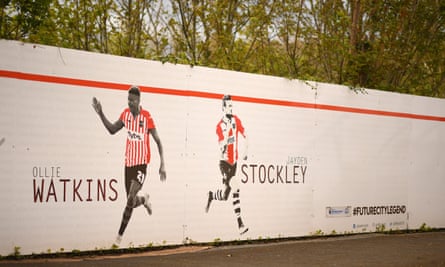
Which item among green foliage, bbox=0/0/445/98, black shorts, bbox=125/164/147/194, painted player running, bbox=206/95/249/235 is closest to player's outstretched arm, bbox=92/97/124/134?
black shorts, bbox=125/164/147/194

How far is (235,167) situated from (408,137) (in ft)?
15.4

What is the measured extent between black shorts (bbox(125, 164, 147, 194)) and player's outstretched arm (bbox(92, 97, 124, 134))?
561mm

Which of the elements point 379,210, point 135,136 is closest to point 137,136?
point 135,136

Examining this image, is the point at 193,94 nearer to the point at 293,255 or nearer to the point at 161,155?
the point at 161,155

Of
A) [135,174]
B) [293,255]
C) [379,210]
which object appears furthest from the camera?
[379,210]

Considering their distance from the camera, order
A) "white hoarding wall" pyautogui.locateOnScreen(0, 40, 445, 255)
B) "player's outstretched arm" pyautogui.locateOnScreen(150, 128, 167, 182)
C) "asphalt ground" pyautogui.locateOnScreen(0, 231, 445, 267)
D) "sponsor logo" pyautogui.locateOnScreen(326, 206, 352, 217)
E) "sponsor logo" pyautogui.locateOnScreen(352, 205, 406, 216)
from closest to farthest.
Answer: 1. "white hoarding wall" pyautogui.locateOnScreen(0, 40, 445, 255)
2. "asphalt ground" pyautogui.locateOnScreen(0, 231, 445, 267)
3. "player's outstretched arm" pyautogui.locateOnScreen(150, 128, 167, 182)
4. "sponsor logo" pyautogui.locateOnScreen(326, 206, 352, 217)
5. "sponsor logo" pyautogui.locateOnScreen(352, 205, 406, 216)

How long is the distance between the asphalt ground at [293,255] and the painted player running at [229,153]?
751mm

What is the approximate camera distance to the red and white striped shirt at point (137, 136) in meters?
10.2

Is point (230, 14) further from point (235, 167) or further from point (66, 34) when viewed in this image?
point (235, 167)

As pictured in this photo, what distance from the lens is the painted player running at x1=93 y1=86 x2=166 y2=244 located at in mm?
10164

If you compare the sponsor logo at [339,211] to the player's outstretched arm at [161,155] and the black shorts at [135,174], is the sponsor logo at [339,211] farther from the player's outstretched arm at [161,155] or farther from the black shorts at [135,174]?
the black shorts at [135,174]

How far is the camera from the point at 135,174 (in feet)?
33.8

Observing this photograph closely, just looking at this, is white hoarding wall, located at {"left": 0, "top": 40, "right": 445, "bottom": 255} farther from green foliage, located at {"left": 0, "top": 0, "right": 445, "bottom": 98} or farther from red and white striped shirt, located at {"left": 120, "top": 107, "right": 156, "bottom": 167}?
green foliage, located at {"left": 0, "top": 0, "right": 445, "bottom": 98}

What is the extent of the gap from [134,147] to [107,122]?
0.59 m
